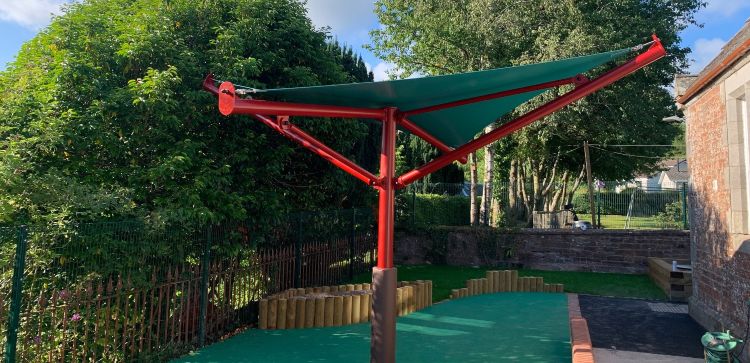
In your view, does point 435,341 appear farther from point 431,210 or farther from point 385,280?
point 431,210

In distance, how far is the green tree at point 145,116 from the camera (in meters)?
6.41

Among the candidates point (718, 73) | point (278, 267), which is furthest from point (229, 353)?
point (718, 73)

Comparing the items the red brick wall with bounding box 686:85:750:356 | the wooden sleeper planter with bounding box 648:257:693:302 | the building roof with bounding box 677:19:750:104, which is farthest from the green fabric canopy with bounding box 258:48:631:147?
the wooden sleeper planter with bounding box 648:257:693:302

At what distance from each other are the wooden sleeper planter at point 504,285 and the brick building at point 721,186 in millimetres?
3612

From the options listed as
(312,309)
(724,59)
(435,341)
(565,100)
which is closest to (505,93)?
(565,100)

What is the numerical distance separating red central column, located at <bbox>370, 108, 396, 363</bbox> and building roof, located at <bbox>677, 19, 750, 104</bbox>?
17.0 feet

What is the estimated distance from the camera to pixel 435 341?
26.1ft

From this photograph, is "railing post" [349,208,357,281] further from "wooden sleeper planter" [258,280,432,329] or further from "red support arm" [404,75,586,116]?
"red support arm" [404,75,586,116]

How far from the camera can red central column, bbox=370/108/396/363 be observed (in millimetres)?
4883

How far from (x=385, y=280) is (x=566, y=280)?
12.0m

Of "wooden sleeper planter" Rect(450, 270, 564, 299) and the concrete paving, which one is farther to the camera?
"wooden sleeper planter" Rect(450, 270, 564, 299)

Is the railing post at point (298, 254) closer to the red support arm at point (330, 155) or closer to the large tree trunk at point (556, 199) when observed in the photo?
the red support arm at point (330, 155)

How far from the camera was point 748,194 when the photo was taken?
24.7ft

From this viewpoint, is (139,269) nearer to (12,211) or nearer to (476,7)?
(12,211)
